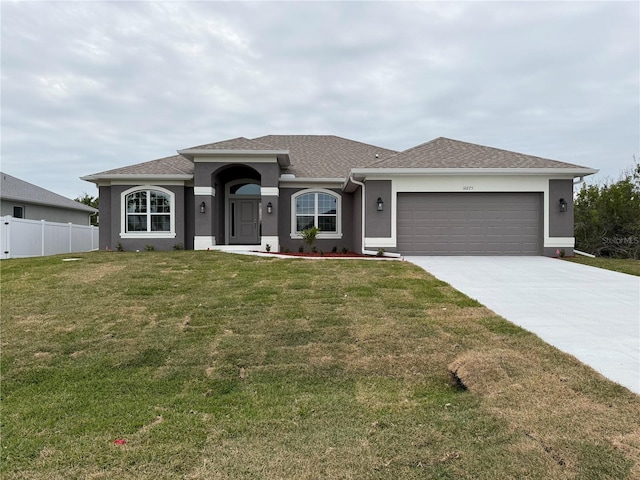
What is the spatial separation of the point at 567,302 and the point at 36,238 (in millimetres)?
18658

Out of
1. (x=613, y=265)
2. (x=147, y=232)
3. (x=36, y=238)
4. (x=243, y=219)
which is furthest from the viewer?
(x=243, y=219)

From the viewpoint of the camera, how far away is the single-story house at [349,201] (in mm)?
12906

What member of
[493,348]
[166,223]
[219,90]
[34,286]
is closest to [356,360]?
[493,348]

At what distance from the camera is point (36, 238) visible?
53.4ft

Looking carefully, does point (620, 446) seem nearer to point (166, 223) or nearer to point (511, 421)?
point (511, 421)

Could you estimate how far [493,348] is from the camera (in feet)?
14.3

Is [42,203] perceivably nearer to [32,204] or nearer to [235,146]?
[32,204]

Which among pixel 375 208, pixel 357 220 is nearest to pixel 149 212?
pixel 357 220

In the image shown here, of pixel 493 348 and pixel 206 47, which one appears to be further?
pixel 206 47

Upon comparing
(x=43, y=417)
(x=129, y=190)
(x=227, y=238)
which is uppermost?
(x=129, y=190)

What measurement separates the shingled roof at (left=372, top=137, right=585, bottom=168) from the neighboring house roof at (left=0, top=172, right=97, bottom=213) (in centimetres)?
1810

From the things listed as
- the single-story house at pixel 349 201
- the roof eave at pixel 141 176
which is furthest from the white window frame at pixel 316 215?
the roof eave at pixel 141 176

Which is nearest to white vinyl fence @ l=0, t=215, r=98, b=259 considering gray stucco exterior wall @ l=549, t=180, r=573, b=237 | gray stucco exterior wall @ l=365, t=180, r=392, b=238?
gray stucco exterior wall @ l=365, t=180, r=392, b=238

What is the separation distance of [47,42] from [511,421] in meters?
16.0
